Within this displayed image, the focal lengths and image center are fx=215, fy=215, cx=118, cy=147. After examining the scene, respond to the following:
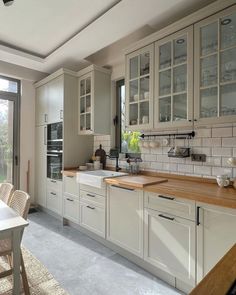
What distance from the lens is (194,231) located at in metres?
1.69

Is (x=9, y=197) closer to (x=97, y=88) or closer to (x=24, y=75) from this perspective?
(x=97, y=88)

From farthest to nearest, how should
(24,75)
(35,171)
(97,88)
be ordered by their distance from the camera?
(35,171) < (24,75) < (97,88)

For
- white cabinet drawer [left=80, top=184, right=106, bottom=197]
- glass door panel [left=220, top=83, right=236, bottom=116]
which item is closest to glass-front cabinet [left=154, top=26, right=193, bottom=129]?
glass door panel [left=220, top=83, right=236, bottom=116]

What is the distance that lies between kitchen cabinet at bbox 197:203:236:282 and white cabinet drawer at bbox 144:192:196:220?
77 millimetres

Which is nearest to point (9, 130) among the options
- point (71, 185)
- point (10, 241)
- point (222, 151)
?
point (71, 185)

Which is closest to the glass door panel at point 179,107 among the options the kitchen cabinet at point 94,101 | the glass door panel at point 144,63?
the glass door panel at point 144,63

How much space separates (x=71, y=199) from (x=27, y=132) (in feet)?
5.59

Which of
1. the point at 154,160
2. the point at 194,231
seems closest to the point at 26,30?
the point at 154,160

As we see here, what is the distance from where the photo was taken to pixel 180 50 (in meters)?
2.19

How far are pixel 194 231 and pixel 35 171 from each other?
10.6ft

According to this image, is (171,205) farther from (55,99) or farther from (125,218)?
(55,99)

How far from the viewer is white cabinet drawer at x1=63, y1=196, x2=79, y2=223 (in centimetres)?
301

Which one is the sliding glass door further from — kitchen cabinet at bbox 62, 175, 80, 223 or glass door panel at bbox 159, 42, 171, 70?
glass door panel at bbox 159, 42, 171, 70

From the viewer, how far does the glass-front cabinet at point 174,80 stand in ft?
6.81
